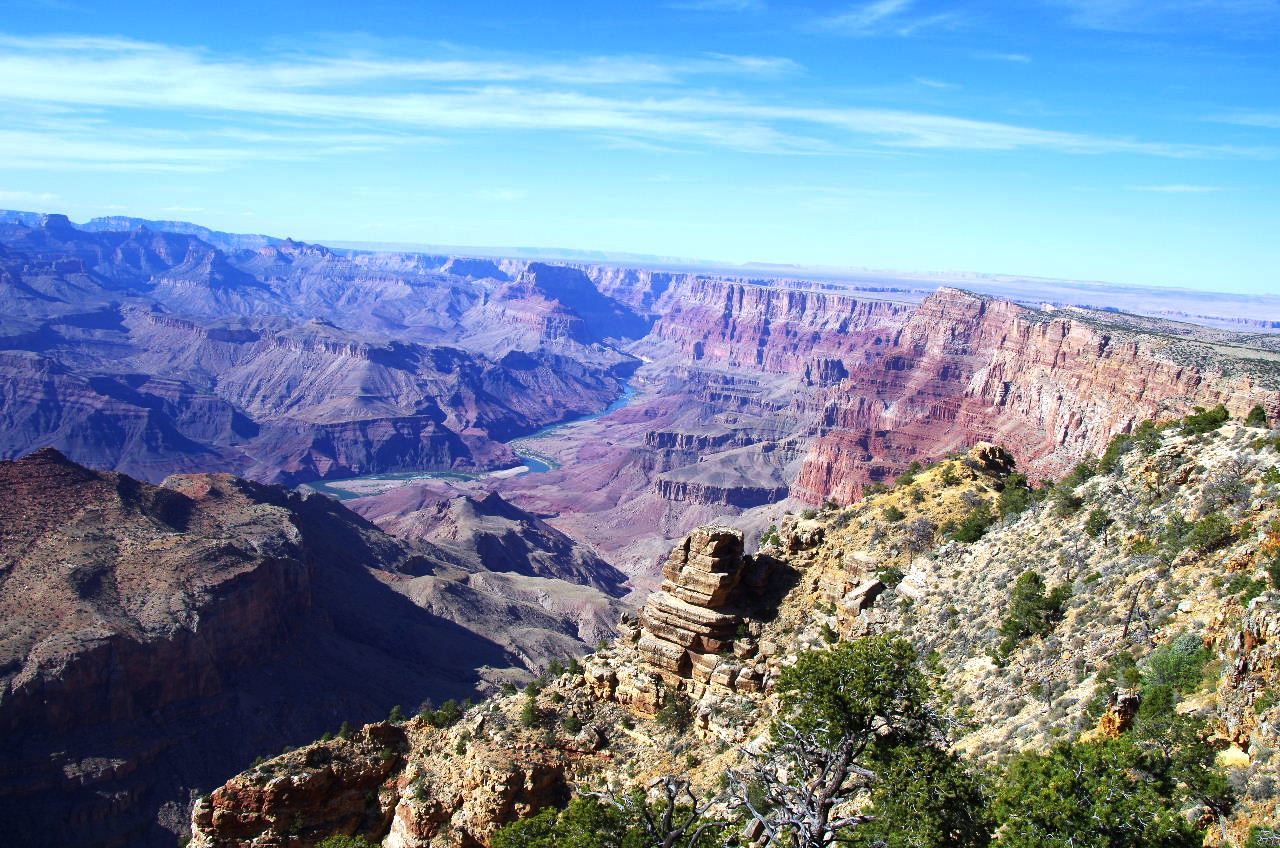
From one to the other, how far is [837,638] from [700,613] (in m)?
4.97

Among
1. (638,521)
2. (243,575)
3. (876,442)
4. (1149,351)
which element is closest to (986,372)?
(876,442)

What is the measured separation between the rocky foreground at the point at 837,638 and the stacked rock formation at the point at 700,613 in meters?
0.07

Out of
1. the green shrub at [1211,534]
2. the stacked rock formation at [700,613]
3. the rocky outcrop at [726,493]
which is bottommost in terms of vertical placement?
the rocky outcrop at [726,493]

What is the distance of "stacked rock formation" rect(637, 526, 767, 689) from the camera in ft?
102

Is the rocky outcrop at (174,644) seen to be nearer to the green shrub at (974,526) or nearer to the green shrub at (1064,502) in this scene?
the green shrub at (974,526)

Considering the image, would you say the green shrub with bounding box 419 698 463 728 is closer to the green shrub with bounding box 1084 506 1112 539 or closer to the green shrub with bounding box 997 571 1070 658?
the green shrub with bounding box 997 571 1070 658

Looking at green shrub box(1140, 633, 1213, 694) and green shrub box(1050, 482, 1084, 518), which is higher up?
green shrub box(1050, 482, 1084, 518)

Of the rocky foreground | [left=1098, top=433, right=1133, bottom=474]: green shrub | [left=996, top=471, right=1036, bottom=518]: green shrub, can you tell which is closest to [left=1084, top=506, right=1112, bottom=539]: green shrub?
the rocky foreground

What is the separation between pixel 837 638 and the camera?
29703mm

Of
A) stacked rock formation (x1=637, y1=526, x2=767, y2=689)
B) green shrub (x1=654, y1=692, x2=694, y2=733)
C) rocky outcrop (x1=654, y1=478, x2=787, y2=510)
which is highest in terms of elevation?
stacked rock formation (x1=637, y1=526, x2=767, y2=689)

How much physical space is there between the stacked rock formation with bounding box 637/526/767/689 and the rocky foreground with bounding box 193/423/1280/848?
75 millimetres

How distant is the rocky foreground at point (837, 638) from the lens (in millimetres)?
23250

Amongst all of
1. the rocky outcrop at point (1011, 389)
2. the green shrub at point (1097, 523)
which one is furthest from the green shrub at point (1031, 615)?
the rocky outcrop at point (1011, 389)

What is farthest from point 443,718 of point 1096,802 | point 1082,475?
point 1082,475
